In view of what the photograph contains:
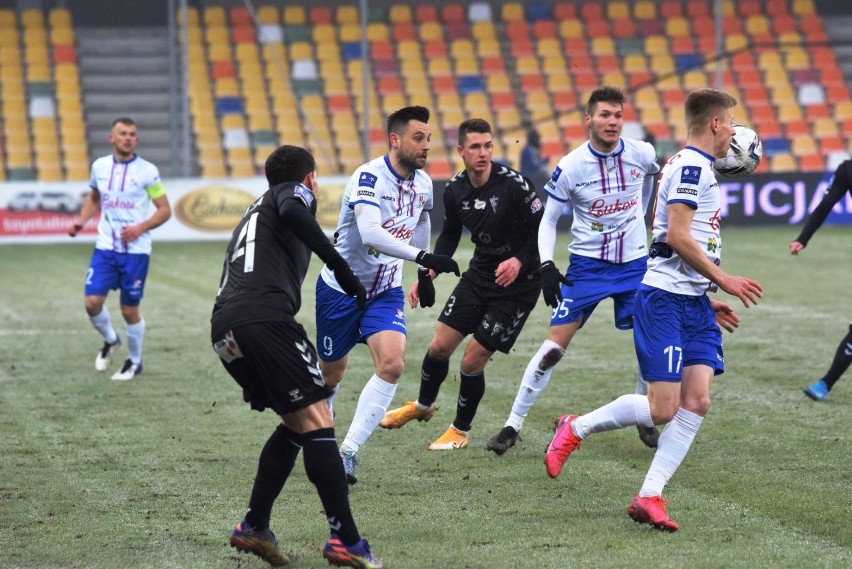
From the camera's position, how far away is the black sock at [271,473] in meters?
5.68

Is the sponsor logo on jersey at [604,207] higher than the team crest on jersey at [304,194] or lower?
lower

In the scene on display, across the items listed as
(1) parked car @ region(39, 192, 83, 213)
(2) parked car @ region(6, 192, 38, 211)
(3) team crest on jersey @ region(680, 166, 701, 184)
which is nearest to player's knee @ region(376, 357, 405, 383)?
(3) team crest on jersey @ region(680, 166, 701, 184)

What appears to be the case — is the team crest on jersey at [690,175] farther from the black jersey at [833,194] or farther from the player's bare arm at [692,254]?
the black jersey at [833,194]

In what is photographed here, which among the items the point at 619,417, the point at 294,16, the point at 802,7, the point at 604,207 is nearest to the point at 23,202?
the point at 294,16

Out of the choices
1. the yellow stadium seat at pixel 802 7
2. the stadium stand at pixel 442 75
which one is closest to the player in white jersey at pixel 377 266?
the stadium stand at pixel 442 75

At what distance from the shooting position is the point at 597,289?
26.3 ft

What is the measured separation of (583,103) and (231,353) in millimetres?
24232

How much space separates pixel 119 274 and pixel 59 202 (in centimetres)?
1223

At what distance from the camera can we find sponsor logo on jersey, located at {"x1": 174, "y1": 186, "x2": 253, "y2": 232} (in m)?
23.2

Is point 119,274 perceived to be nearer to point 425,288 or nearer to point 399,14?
point 425,288

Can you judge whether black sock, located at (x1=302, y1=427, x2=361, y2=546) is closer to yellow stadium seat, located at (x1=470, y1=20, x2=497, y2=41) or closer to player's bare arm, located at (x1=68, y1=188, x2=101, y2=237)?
player's bare arm, located at (x1=68, y1=188, x2=101, y2=237)

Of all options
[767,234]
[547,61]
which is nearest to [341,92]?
[547,61]

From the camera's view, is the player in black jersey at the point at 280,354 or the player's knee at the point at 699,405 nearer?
the player in black jersey at the point at 280,354

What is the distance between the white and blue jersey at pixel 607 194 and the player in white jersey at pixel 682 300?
162 cm
